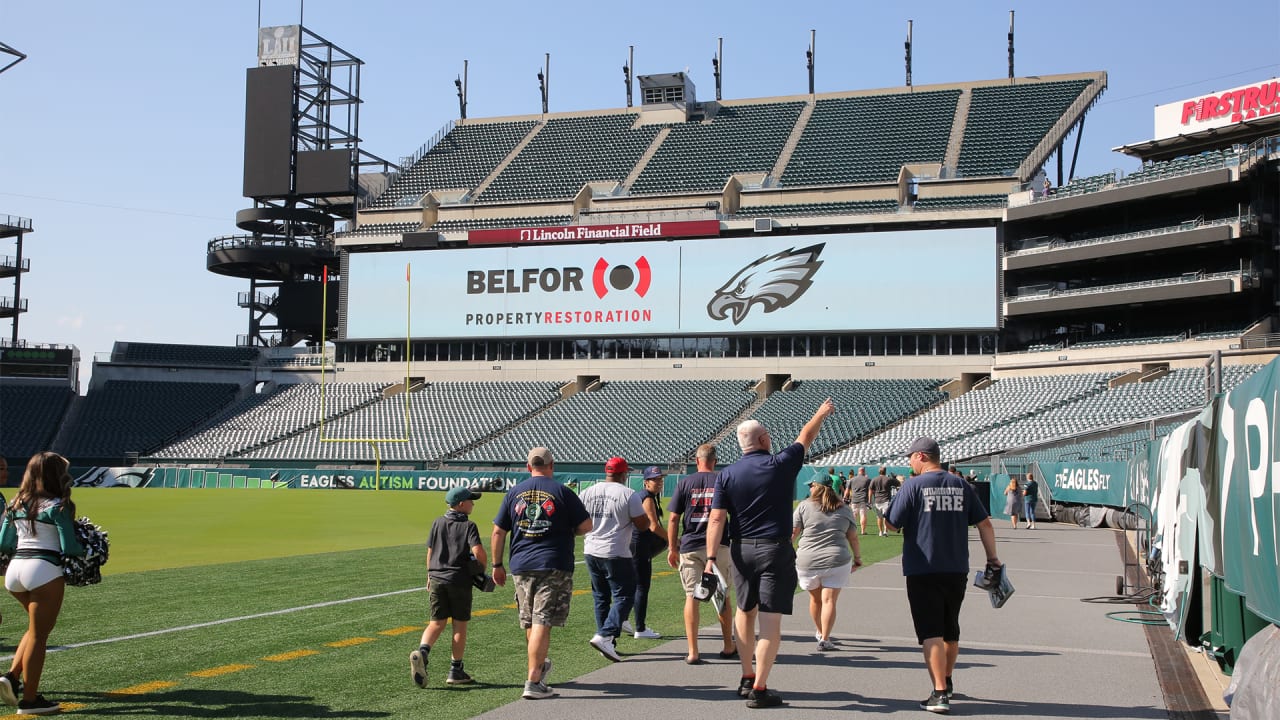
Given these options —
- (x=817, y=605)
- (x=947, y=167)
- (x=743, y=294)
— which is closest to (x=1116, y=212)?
(x=947, y=167)

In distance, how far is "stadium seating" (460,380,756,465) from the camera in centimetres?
5391

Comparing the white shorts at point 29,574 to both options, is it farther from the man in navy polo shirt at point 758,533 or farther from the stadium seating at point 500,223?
the stadium seating at point 500,223

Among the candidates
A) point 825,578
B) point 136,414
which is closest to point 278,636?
point 825,578

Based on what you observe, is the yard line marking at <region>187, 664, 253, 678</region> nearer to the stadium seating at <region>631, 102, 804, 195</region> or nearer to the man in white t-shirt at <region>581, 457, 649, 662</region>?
the man in white t-shirt at <region>581, 457, 649, 662</region>

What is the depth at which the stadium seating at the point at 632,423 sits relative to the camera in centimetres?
5391

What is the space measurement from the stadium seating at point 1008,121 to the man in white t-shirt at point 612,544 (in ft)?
172

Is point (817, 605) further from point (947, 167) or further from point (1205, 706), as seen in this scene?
point (947, 167)

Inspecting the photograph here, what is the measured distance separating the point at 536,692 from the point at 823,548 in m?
3.75

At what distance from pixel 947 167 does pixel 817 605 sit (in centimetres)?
5324

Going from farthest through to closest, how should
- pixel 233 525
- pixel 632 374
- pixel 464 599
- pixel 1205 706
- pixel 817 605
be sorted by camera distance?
pixel 632 374 < pixel 233 525 < pixel 817 605 < pixel 464 599 < pixel 1205 706

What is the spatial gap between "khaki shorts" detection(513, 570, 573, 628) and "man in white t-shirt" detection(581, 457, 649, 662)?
4.10 feet

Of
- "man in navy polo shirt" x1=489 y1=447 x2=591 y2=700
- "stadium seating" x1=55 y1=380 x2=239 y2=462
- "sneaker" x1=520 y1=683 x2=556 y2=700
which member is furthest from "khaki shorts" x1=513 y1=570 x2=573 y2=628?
"stadium seating" x1=55 y1=380 x2=239 y2=462

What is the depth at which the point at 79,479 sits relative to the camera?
54.2 meters

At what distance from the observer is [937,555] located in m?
8.15
